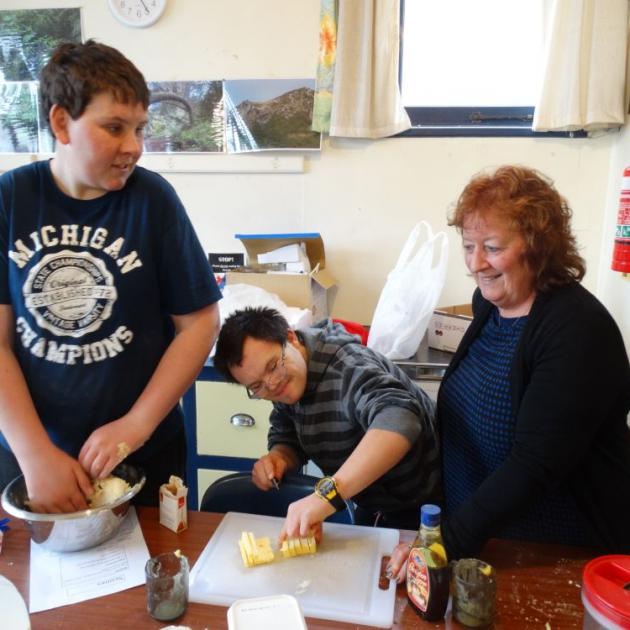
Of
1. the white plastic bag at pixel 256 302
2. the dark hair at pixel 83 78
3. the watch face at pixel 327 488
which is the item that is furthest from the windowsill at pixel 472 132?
the watch face at pixel 327 488

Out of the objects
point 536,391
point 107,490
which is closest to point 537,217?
point 536,391

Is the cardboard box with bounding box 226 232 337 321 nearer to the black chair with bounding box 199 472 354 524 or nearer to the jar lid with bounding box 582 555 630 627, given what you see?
the black chair with bounding box 199 472 354 524

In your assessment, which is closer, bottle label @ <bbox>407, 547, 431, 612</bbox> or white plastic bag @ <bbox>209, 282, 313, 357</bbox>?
bottle label @ <bbox>407, 547, 431, 612</bbox>

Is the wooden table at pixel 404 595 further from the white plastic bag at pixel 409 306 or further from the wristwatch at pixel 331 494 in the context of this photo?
the white plastic bag at pixel 409 306

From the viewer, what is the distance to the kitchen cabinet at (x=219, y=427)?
80.1 inches

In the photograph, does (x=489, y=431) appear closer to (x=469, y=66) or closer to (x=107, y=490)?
(x=107, y=490)

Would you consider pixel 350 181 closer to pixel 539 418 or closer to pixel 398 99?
pixel 398 99

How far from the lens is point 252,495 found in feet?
4.12

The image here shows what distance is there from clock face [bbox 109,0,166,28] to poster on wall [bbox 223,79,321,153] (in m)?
0.44

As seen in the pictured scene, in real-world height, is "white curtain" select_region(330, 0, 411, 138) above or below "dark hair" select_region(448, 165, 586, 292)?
above

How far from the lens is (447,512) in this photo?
1.23m

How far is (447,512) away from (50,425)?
2.77 ft

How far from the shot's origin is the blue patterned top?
3.40 ft

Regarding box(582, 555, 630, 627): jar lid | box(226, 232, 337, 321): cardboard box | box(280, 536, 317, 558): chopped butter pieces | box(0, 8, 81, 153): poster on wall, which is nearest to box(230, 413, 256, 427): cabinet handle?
box(226, 232, 337, 321): cardboard box
